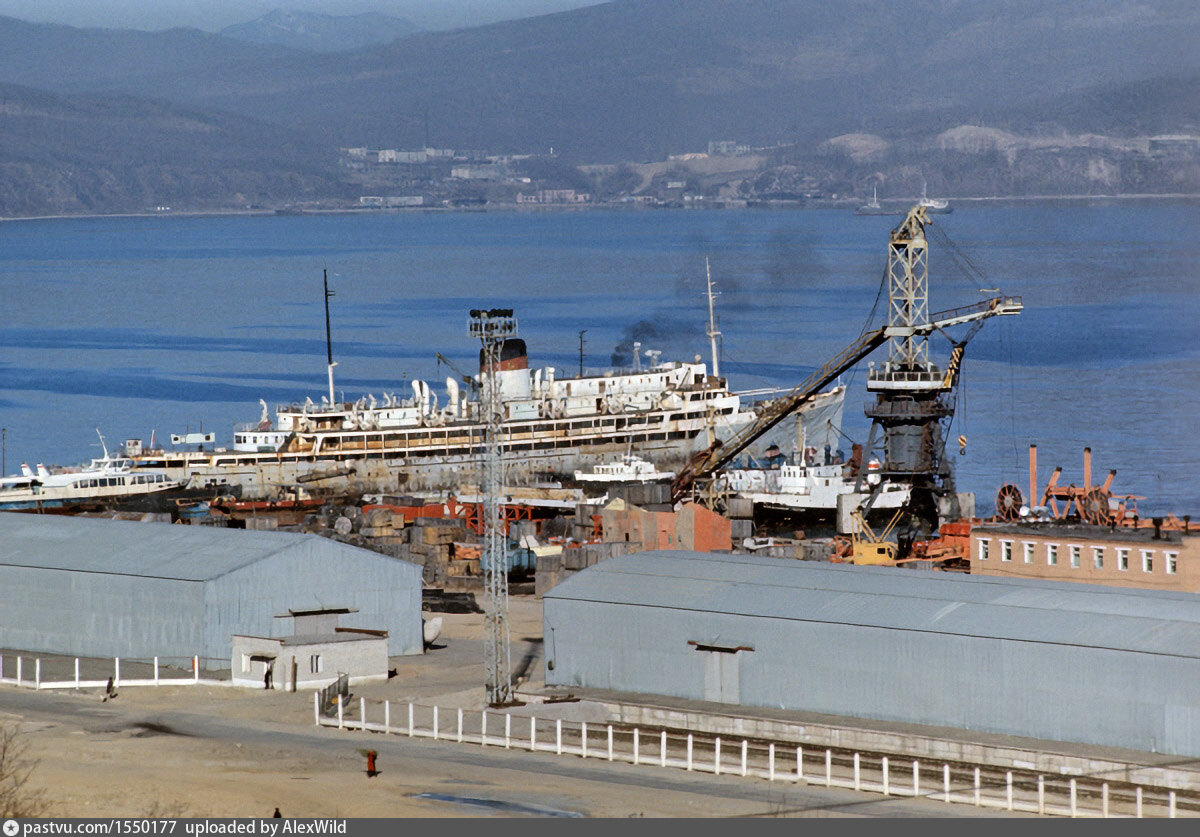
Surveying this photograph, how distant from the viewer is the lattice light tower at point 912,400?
180 feet

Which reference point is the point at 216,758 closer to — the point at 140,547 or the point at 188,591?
the point at 188,591

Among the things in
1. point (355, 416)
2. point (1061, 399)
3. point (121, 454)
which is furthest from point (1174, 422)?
point (121, 454)

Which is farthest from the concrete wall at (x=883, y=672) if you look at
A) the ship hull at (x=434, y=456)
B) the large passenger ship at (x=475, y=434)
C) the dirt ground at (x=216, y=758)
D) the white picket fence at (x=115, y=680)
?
the large passenger ship at (x=475, y=434)

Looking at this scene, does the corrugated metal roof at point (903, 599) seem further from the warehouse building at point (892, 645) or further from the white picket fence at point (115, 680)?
the white picket fence at point (115, 680)

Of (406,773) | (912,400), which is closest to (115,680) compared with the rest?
(406,773)

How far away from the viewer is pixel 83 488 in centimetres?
7719

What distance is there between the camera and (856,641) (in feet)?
107

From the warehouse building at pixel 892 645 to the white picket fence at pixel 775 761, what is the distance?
151 cm

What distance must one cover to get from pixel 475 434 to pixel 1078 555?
4273cm

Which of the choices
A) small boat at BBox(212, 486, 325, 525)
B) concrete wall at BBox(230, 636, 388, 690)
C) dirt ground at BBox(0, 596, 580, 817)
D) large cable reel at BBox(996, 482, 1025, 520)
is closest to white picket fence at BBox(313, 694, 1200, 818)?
dirt ground at BBox(0, 596, 580, 817)

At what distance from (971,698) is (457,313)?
139026 mm

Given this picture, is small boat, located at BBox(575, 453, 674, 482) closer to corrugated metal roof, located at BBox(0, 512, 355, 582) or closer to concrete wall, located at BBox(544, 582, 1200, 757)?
corrugated metal roof, located at BBox(0, 512, 355, 582)

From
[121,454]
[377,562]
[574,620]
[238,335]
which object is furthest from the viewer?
[238,335]

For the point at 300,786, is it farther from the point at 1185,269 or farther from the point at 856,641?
the point at 1185,269
